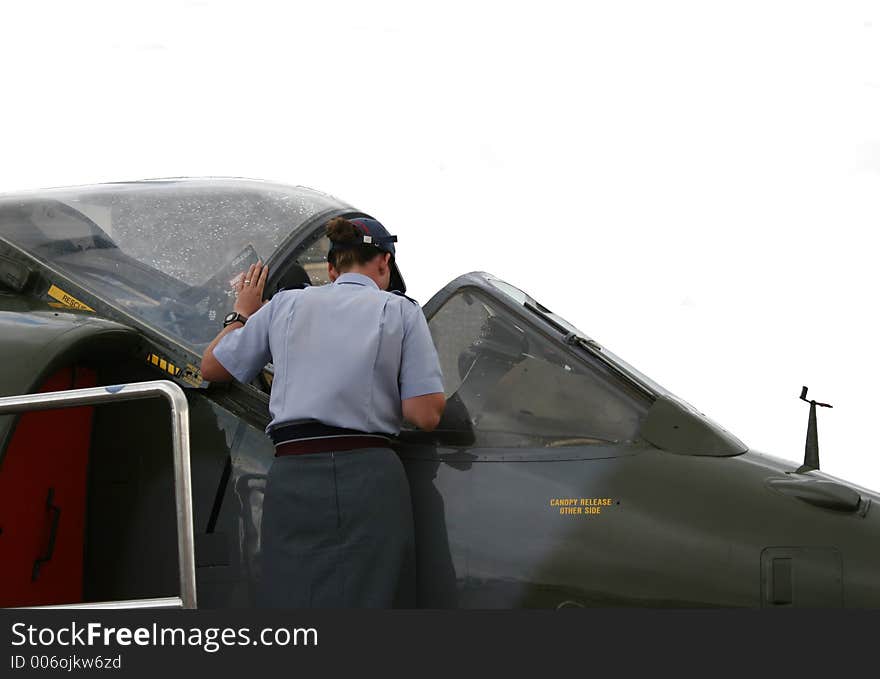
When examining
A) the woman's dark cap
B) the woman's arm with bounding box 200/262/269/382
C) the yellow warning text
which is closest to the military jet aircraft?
the yellow warning text

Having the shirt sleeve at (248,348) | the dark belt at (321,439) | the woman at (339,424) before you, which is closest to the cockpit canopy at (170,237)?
the shirt sleeve at (248,348)

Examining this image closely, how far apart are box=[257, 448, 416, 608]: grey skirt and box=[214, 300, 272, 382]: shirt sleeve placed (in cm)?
38

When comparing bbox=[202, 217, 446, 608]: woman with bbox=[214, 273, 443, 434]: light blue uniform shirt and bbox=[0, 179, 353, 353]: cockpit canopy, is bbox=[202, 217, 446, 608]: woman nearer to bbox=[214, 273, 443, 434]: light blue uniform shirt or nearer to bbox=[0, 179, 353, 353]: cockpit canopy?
bbox=[214, 273, 443, 434]: light blue uniform shirt

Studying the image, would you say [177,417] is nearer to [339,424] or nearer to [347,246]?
[339,424]

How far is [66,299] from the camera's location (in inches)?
189

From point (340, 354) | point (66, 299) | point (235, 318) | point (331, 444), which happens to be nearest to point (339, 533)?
point (331, 444)

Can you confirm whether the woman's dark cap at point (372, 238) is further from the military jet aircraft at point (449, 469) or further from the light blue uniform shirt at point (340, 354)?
the military jet aircraft at point (449, 469)

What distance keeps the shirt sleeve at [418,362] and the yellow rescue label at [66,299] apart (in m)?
1.38

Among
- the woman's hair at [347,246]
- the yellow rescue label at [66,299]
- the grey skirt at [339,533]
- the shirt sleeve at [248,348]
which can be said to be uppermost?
the woman's hair at [347,246]

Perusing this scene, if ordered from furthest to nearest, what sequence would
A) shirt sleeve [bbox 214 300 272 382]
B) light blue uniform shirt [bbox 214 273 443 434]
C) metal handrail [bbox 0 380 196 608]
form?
1. shirt sleeve [bbox 214 300 272 382]
2. light blue uniform shirt [bbox 214 273 443 434]
3. metal handrail [bbox 0 380 196 608]

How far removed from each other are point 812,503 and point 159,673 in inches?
81.1

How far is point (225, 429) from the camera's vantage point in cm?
437

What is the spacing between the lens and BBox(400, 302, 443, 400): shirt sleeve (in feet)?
13.4

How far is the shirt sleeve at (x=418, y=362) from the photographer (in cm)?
407
